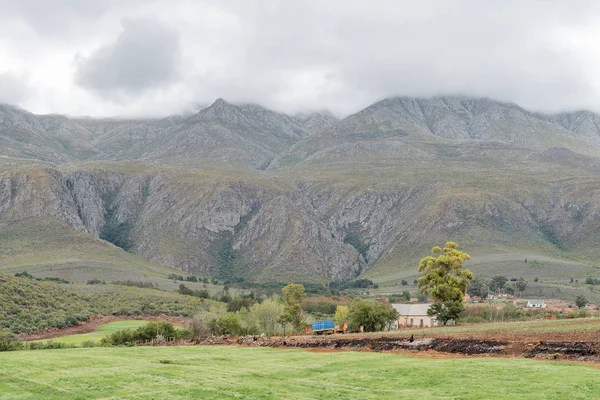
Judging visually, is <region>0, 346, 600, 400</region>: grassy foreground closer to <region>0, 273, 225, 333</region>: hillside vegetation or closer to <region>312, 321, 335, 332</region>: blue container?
<region>312, 321, 335, 332</region>: blue container

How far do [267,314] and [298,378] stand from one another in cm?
5988

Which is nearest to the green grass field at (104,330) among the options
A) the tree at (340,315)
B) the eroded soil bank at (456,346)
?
the tree at (340,315)

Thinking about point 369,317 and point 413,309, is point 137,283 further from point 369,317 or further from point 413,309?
point 369,317

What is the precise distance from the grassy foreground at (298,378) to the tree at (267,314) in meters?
49.7

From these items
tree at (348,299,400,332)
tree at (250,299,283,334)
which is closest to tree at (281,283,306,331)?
tree at (250,299,283,334)

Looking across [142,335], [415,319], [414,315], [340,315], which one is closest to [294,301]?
[340,315]

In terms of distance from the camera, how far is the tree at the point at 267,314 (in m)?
87.8

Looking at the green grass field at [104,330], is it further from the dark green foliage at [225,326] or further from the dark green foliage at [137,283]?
the dark green foliage at [137,283]

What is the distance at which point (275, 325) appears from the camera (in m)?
88.2

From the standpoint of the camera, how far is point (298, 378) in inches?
1193

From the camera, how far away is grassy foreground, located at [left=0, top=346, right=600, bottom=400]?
79.8 ft

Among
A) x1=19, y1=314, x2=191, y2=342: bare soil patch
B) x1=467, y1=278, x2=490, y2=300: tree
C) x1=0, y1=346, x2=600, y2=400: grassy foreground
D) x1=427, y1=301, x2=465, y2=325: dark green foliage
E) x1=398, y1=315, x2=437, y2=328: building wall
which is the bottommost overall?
x1=398, y1=315, x2=437, y2=328: building wall

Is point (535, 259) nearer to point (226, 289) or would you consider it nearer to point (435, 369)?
point (226, 289)

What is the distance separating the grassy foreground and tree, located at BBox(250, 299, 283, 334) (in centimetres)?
4973
